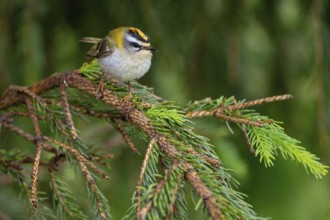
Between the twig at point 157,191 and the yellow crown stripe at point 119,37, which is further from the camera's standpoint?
the yellow crown stripe at point 119,37

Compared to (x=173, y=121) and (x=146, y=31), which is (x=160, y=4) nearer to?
(x=146, y=31)

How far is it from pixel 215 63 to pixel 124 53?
683 mm

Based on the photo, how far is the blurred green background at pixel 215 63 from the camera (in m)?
3.33

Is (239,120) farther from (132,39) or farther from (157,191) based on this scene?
(132,39)

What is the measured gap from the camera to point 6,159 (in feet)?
7.72

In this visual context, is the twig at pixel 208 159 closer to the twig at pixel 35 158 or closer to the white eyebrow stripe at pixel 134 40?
the twig at pixel 35 158

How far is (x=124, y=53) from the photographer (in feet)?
11.3

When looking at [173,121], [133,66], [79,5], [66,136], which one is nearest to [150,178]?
[173,121]

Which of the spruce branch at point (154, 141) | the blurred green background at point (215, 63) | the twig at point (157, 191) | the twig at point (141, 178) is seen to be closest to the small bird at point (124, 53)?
the blurred green background at point (215, 63)

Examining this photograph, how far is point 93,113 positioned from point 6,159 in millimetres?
452

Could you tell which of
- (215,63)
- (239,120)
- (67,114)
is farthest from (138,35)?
(239,120)

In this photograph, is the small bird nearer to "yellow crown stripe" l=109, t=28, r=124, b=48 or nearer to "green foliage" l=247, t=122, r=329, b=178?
"yellow crown stripe" l=109, t=28, r=124, b=48

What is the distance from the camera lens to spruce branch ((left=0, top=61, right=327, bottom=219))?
5.67 feet

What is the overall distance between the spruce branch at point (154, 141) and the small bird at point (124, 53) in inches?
16.7
